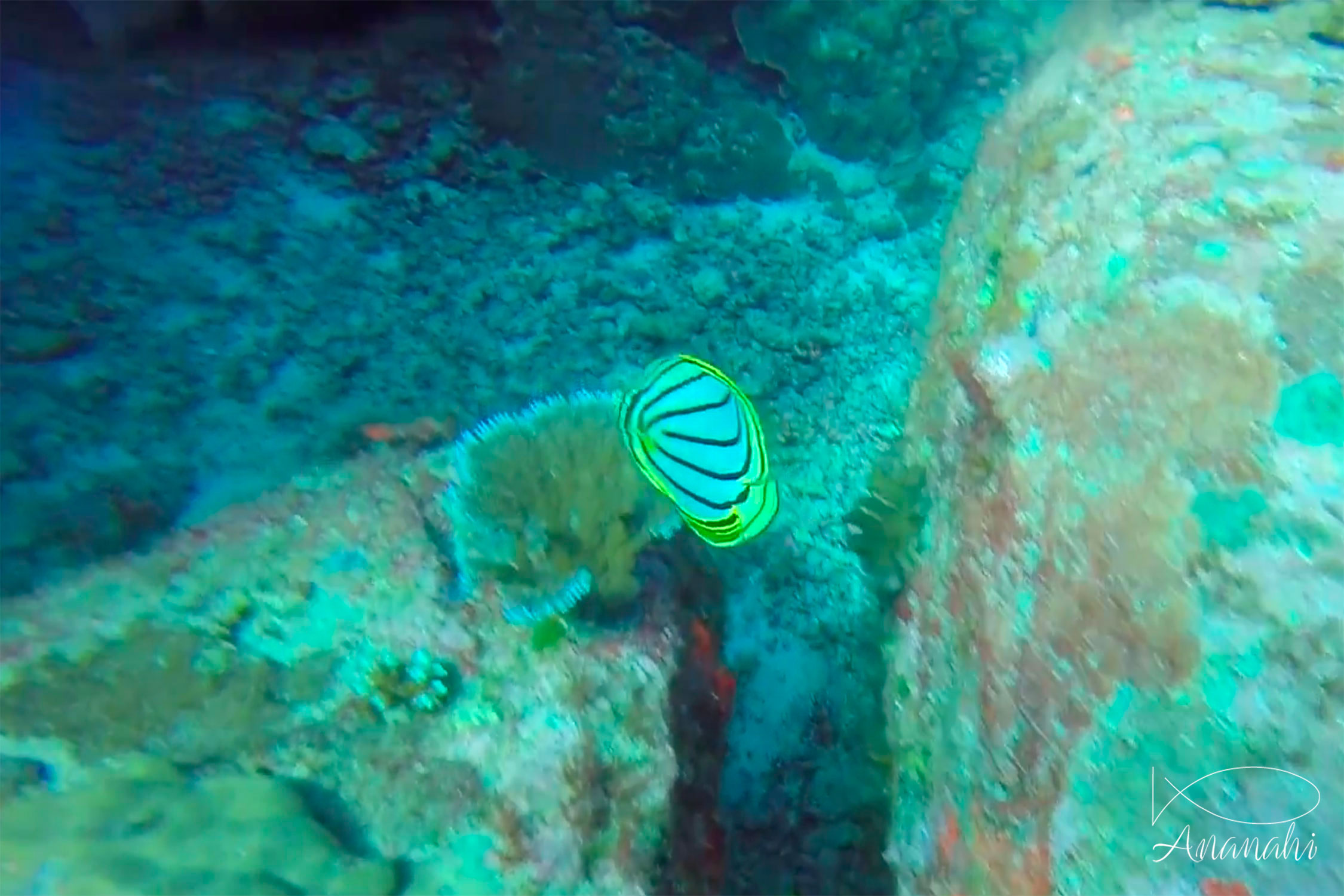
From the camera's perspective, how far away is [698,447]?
198 cm

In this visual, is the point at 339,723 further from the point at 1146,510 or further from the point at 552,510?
the point at 1146,510

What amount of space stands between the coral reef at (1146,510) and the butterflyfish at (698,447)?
678 millimetres

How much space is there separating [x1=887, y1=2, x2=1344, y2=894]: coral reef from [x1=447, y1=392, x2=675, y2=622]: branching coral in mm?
1000

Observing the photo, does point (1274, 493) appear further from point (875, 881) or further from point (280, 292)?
point (280, 292)

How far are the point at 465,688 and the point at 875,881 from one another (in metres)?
A: 1.51

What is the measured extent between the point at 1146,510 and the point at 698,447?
1.01 m

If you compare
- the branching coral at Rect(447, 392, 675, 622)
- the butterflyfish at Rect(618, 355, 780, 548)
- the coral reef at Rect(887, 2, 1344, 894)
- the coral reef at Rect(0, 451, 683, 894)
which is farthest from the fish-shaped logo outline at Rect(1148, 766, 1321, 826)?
the branching coral at Rect(447, 392, 675, 622)

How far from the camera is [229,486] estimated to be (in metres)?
3.46

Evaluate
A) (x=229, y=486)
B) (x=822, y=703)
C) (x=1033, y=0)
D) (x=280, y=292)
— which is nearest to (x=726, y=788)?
(x=822, y=703)

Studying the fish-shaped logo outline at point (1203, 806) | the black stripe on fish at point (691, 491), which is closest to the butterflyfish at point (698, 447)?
the black stripe on fish at point (691, 491)

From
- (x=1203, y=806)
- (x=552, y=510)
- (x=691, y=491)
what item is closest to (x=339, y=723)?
(x=552, y=510)

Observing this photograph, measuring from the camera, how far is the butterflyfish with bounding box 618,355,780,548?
196 centimetres

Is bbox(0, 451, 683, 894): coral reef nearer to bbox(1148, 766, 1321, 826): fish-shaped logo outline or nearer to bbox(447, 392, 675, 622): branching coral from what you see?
bbox(447, 392, 675, 622): branching coral

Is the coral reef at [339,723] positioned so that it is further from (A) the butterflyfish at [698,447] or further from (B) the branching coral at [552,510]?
(A) the butterflyfish at [698,447]
